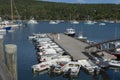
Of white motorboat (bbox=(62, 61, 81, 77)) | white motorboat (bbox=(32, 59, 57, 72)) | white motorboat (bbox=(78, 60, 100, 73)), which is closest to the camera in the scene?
white motorboat (bbox=(62, 61, 81, 77))

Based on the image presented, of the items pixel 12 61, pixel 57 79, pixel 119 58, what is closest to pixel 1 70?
pixel 12 61

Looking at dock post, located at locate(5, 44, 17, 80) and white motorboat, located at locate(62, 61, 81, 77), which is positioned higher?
dock post, located at locate(5, 44, 17, 80)

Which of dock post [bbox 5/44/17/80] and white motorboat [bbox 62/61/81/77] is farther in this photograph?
white motorboat [bbox 62/61/81/77]

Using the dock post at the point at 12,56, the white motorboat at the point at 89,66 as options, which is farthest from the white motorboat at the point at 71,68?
the dock post at the point at 12,56

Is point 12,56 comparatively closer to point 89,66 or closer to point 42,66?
point 89,66

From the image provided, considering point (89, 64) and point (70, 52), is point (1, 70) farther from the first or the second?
point (70, 52)

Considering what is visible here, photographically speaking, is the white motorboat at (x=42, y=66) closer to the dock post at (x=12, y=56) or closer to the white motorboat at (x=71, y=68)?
the white motorboat at (x=71, y=68)

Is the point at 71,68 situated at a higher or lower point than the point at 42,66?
higher

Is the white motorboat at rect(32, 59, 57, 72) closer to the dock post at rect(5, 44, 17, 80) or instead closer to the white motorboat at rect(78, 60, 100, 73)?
the white motorboat at rect(78, 60, 100, 73)

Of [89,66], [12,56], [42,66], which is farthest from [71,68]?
[12,56]

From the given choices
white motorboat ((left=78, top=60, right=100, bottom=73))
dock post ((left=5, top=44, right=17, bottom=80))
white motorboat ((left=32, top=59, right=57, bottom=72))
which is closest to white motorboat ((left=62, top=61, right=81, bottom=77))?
white motorboat ((left=78, top=60, right=100, bottom=73))

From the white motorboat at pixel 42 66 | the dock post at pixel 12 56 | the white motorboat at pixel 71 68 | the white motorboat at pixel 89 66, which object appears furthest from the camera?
the white motorboat at pixel 42 66
